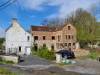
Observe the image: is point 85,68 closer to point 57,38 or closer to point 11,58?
point 11,58

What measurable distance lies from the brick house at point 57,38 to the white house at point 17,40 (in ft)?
13.0

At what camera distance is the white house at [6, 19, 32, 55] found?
3009 inches

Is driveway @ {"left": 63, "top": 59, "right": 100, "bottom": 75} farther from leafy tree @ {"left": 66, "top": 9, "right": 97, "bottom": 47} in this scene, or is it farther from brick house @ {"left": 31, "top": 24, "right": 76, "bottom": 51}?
leafy tree @ {"left": 66, "top": 9, "right": 97, "bottom": 47}

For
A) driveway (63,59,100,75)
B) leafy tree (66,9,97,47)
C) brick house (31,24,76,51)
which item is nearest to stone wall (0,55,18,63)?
driveway (63,59,100,75)

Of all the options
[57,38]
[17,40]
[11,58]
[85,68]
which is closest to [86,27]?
[57,38]

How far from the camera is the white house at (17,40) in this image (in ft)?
251

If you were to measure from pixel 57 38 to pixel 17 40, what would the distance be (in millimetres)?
12471

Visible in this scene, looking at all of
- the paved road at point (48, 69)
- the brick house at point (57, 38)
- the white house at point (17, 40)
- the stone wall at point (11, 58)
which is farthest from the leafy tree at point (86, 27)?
the paved road at point (48, 69)

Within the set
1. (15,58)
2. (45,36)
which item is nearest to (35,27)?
(45,36)

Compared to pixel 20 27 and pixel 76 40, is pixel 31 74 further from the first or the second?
pixel 76 40

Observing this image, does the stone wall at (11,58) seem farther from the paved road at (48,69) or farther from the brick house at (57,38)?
the brick house at (57,38)

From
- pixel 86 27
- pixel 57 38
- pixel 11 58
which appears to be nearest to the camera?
pixel 11 58

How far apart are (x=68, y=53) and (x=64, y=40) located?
857 inches

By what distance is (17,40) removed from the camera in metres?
77.5
